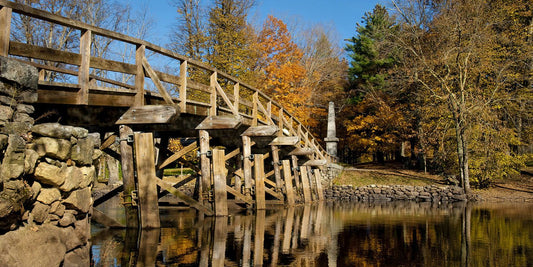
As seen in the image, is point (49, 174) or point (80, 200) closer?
point (49, 174)

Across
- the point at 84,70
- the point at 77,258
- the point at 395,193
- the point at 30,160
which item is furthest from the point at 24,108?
the point at 395,193

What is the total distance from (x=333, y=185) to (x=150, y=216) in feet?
53.7

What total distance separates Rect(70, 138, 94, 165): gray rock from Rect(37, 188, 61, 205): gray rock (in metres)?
0.55

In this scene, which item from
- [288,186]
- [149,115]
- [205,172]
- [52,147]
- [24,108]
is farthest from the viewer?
[288,186]

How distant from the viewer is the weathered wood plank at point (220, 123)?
440 inches

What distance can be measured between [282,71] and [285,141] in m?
14.8

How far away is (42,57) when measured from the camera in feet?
21.2

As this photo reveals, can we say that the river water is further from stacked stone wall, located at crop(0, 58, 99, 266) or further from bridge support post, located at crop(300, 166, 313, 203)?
bridge support post, located at crop(300, 166, 313, 203)

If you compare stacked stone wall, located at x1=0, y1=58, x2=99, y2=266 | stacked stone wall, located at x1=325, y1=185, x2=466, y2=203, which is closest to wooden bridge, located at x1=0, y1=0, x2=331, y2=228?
stacked stone wall, located at x1=0, y1=58, x2=99, y2=266

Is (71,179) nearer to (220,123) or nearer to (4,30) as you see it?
(4,30)

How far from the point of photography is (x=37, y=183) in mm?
5316

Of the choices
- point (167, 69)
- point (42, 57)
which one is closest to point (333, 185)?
point (167, 69)

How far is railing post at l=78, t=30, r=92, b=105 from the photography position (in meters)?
7.42

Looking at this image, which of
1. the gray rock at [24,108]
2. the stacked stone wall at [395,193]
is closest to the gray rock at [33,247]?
the gray rock at [24,108]
